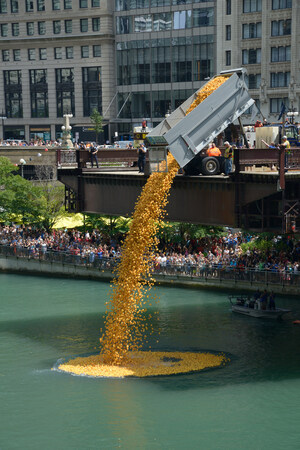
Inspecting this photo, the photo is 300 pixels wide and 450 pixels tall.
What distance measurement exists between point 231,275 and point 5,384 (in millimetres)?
20933

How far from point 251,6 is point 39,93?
36.0m

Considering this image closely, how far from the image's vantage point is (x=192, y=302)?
155ft

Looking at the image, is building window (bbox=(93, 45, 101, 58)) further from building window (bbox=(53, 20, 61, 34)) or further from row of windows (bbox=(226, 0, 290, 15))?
row of windows (bbox=(226, 0, 290, 15))

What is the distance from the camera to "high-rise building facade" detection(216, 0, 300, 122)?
3241 inches

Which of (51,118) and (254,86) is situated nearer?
(254,86)

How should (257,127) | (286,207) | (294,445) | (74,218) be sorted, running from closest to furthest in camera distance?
(294,445) → (286,207) → (257,127) → (74,218)

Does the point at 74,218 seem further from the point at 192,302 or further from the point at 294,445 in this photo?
the point at 294,445

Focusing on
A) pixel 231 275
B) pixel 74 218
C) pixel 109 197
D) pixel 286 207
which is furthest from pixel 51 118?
pixel 286 207

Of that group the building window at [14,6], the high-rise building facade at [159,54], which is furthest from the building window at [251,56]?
the building window at [14,6]

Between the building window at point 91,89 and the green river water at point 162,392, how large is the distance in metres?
63.8

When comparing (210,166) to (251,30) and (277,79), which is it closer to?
(277,79)

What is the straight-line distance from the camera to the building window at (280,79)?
275ft

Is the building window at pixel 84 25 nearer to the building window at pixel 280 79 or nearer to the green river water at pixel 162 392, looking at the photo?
the building window at pixel 280 79

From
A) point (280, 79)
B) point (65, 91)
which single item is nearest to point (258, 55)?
point (280, 79)
